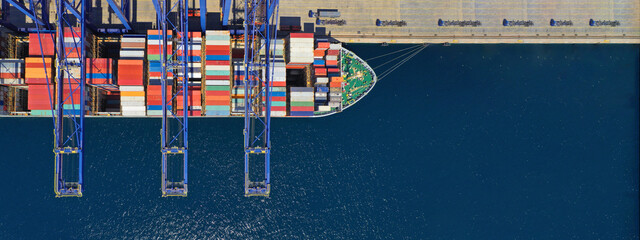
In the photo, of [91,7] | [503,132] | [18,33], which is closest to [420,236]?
[503,132]

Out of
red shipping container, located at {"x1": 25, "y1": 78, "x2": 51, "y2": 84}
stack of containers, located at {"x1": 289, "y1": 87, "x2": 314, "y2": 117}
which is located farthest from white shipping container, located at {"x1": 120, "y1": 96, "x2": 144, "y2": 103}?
stack of containers, located at {"x1": 289, "y1": 87, "x2": 314, "y2": 117}

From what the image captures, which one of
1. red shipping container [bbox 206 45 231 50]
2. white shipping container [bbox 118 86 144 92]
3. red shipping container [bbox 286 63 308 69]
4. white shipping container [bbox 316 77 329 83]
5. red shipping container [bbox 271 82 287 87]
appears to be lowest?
white shipping container [bbox 118 86 144 92]

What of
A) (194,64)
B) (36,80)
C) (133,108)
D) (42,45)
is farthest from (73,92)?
(194,64)

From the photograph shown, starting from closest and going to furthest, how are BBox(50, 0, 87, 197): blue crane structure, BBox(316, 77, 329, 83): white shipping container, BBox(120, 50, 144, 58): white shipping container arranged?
1. BBox(50, 0, 87, 197): blue crane structure
2. BBox(120, 50, 144, 58): white shipping container
3. BBox(316, 77, 329, 83): white shipping container

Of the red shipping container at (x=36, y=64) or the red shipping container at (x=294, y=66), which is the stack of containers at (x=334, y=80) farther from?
the red shipping container at (x=36, y=64)

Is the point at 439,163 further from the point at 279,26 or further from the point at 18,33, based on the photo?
the point at 18,33

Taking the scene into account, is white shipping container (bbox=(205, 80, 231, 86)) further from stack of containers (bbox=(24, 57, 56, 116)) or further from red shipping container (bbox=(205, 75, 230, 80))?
stack of containers (bbox=(24, 57, 56, 116))

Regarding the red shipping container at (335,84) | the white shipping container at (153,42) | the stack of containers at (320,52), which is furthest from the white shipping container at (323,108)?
the white shipping container at (153,42)
